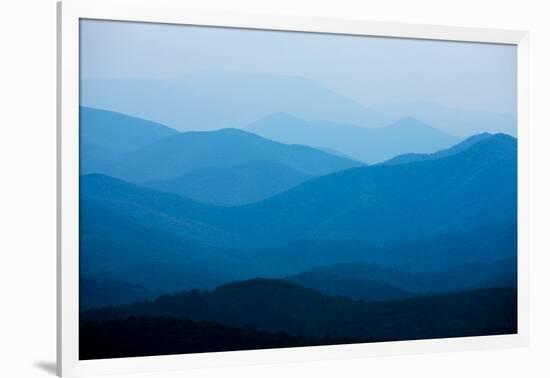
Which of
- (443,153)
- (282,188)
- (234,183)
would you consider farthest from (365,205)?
(234,183)

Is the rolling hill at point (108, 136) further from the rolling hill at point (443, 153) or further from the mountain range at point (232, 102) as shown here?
the rolling hill at point (443, 153)

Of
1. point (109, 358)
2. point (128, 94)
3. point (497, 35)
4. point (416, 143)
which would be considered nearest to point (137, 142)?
point (128, 94)

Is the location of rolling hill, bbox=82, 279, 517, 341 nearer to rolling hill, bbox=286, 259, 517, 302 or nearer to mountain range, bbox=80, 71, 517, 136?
rolling hill, bbox=286, 259, 517, 302

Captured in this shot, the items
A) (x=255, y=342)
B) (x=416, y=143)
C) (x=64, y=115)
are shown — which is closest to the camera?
(x=64, y=115)

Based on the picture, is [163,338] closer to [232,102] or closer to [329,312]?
[329,312]

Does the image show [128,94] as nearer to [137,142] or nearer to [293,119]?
[137,142]
